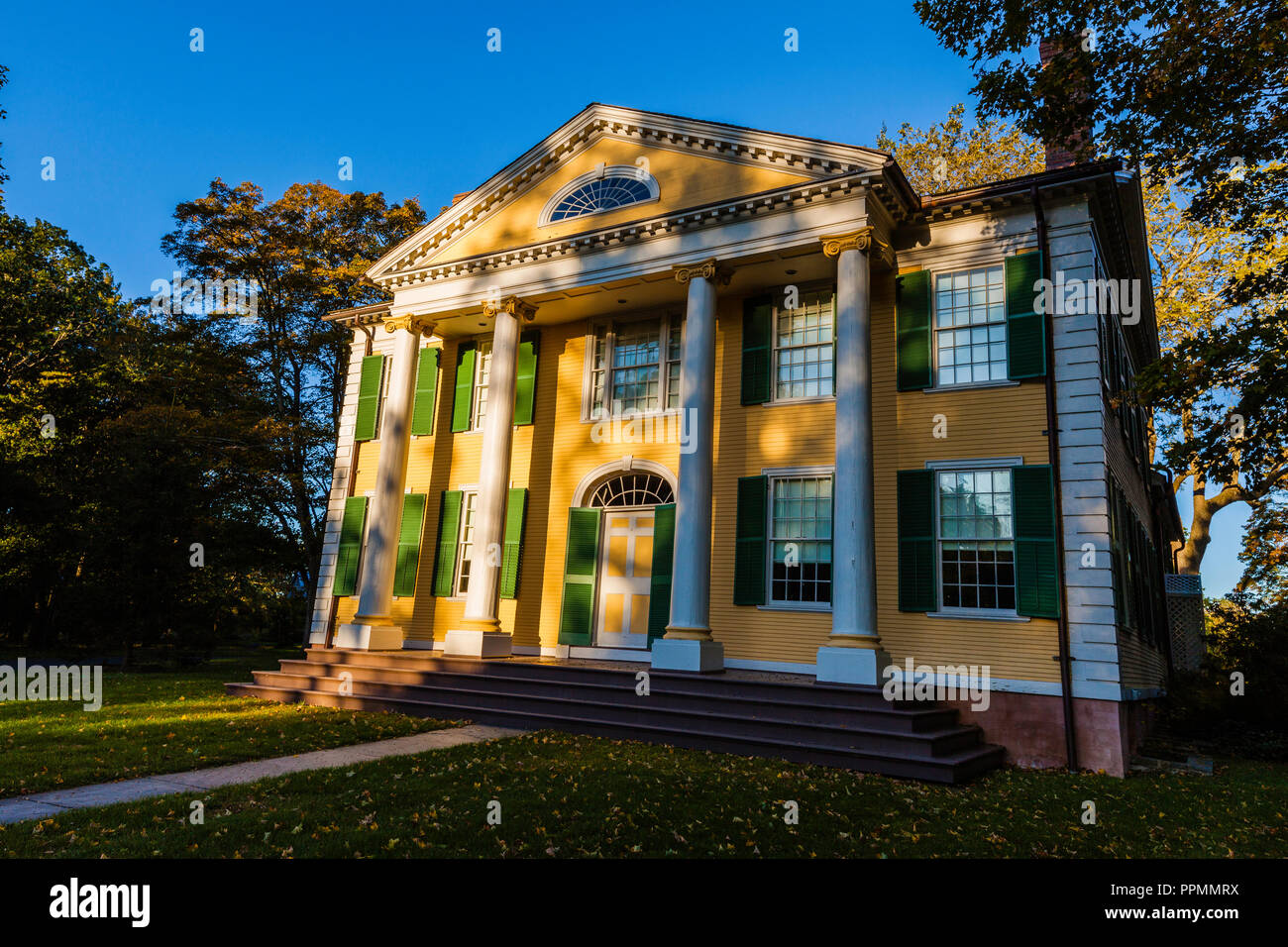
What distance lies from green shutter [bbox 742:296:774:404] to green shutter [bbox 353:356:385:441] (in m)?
8.67

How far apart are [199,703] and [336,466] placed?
6.88 metres

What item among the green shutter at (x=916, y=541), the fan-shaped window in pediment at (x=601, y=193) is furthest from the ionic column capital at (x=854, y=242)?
the fan-shaped window in pediment at (x=601, y=193)

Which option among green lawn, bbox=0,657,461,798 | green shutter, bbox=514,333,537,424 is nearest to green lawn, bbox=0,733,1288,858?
green lawn, bbox=0,657,461,798

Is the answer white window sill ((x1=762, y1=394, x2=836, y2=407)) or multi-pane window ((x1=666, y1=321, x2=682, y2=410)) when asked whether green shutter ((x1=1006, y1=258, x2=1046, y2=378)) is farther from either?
multi-pane window ((x1=666, y1=321, x2=682, y2=410))

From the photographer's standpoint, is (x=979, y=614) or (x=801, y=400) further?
(x=801, y=400)

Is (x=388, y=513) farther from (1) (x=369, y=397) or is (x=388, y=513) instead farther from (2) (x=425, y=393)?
(1) (x=369, y=397)

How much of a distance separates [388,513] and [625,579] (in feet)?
16.0

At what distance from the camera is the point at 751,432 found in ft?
44.8

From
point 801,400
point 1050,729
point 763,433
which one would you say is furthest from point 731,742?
point 801,400

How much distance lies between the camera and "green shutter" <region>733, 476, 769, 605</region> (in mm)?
12875

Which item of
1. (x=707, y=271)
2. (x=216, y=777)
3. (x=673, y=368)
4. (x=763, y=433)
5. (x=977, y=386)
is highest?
(x=707, y=271)

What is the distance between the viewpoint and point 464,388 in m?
16.7
